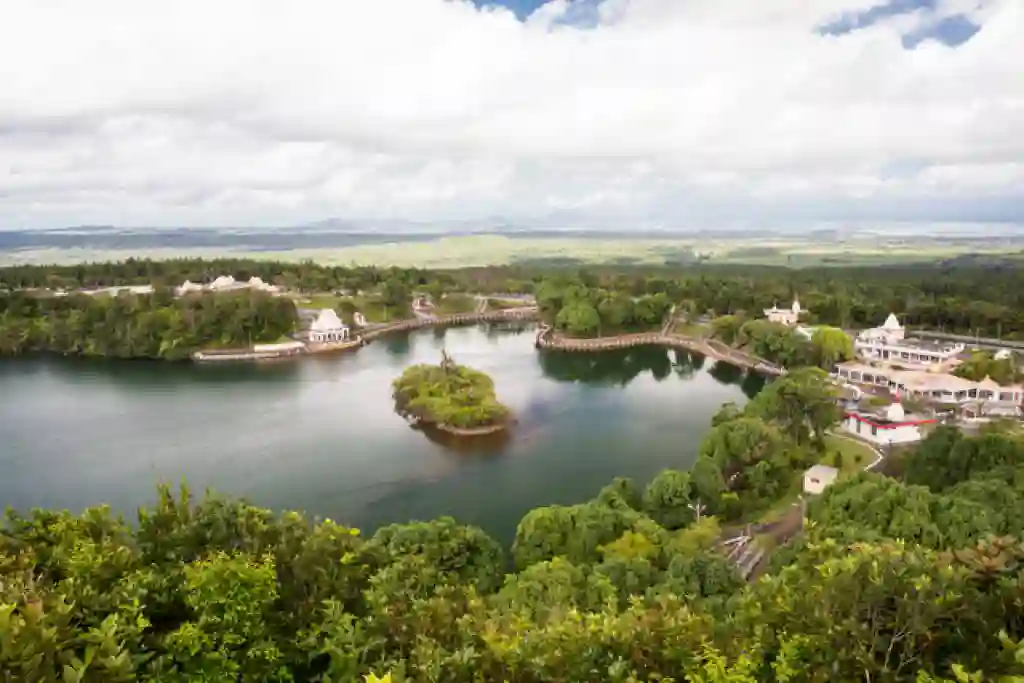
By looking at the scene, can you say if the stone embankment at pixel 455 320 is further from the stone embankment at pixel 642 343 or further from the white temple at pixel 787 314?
the white temple at pixel 787 314

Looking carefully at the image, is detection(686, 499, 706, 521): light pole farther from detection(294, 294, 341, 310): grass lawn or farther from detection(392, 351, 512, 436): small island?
detection(294, 294, 341, 310): grass lawn

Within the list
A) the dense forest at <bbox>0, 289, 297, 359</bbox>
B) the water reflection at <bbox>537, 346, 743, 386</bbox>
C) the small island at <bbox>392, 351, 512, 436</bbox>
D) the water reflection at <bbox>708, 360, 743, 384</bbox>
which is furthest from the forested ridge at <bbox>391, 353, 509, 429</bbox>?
the dense forest at <bbox>0, 289, 297, 359</bbox>

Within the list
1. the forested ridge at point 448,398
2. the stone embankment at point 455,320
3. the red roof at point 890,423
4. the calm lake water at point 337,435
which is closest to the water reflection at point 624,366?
the calm lake water at point 337,435

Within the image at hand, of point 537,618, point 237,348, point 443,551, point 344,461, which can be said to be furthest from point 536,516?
point 237,348

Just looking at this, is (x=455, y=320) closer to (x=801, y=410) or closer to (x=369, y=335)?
(x=369, y=335)

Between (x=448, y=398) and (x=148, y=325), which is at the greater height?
(x=148, y=325)

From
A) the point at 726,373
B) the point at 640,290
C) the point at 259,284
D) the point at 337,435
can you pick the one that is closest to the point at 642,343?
the point at 726,373
